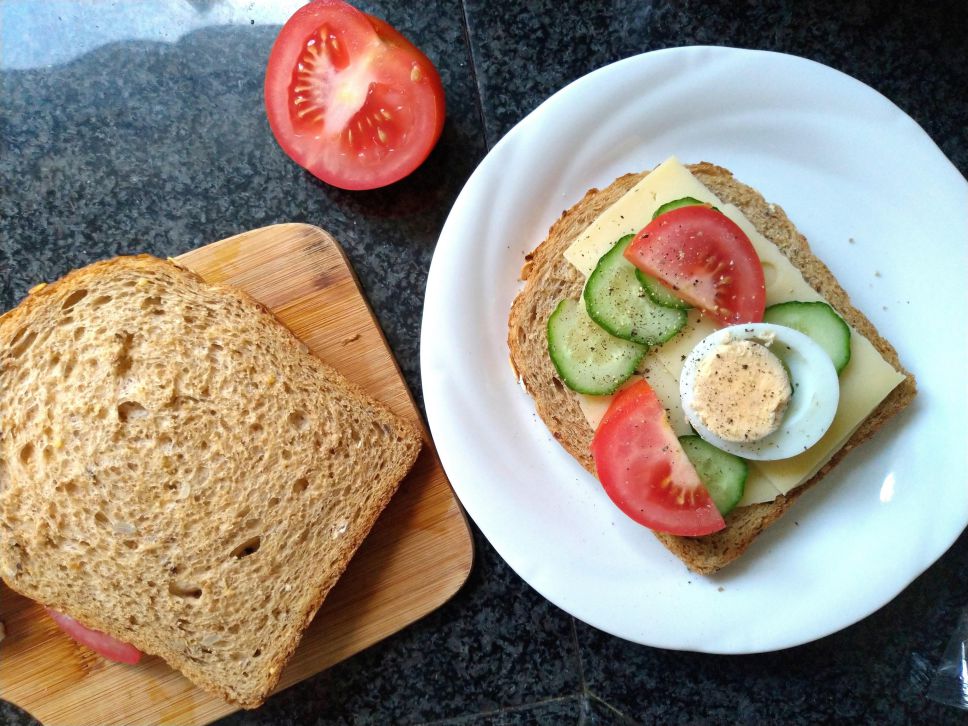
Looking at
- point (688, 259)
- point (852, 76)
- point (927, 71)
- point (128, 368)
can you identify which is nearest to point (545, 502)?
point (688, 259)

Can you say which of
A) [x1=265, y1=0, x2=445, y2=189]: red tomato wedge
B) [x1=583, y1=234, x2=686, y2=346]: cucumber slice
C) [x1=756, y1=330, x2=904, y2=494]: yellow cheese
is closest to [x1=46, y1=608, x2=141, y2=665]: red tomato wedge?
[x1=265, y1=0, x2=445, y2=189]: red tomato wedge

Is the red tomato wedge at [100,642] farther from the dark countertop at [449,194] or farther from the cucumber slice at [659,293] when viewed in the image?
the cucumber slice at [659,293]

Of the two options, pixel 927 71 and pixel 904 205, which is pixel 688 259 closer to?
pixel 904 205

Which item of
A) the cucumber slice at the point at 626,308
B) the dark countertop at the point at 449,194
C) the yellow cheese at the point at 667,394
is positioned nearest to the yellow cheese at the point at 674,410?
the yellow cheese at the point at 667,394

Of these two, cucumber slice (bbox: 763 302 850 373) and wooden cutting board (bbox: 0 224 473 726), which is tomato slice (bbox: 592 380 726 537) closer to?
cucumber slice (bbox: 763 302 850 373)

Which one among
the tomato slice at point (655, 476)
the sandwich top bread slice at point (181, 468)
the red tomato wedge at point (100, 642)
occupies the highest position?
the tomato slice at point (655, 476)

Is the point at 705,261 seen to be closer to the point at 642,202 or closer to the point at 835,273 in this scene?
the point at 642,202
